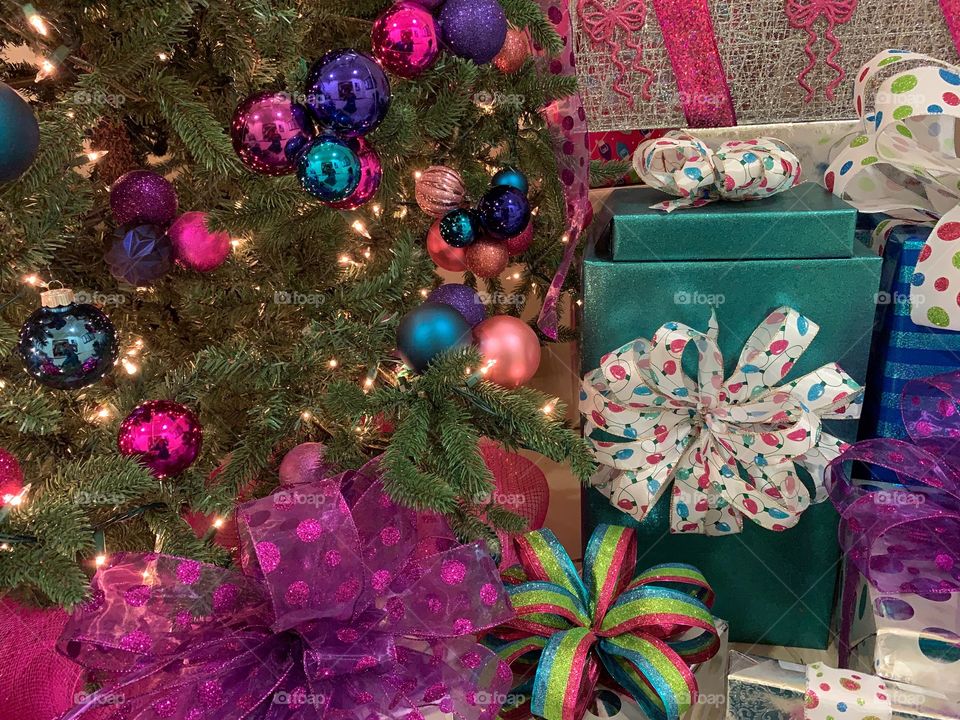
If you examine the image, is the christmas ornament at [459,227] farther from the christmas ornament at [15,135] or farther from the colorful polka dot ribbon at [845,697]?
the colorful polka dot ribbon at [845,697]

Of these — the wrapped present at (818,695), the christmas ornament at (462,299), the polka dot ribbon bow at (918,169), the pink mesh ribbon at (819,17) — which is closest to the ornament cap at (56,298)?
the christmas ornament at (462,299)

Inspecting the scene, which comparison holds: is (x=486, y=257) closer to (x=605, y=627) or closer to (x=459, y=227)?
(x=459, y=227)

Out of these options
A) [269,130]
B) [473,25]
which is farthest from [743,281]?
[269,130]

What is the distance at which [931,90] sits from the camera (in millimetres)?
758

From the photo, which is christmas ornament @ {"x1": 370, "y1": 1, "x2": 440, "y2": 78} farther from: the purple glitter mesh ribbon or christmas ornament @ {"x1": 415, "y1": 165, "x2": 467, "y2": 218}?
the purple glitter mesh ribbon

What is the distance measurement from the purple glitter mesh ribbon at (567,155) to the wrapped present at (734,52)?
0.21m

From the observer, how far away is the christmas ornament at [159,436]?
0.60m

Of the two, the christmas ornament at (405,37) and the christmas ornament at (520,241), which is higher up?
the christmas ornament at (405,37)

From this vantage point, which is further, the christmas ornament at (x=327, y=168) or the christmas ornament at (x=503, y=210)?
the christmas ornament at (x=503, y=210)

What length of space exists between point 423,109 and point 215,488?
47 centimetres

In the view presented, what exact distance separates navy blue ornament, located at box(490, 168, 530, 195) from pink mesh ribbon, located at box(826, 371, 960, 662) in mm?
496

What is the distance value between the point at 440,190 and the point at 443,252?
124 millimetres

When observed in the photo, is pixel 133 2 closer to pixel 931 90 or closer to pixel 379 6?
pixel 379 6

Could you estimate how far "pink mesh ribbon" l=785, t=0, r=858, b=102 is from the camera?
3.50 ft
